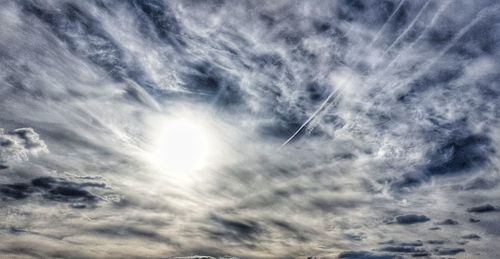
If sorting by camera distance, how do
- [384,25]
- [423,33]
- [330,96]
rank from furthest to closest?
[330,96], [423,33], [384,25]

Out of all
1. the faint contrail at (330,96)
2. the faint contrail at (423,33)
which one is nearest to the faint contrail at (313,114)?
the faint contrail at (330,96)

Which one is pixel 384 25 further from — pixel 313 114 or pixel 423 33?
pixel 313 114

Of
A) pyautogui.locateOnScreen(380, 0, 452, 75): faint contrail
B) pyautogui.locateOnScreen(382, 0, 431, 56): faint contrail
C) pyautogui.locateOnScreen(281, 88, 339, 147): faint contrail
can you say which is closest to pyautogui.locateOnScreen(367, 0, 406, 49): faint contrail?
pyautogui.locateOnScreen(382, 0, 431, 56): faint contrail

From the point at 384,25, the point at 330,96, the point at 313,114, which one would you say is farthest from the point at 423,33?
the point at 313,114

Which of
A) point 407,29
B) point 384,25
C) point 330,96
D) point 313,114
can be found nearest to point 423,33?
point 407,29

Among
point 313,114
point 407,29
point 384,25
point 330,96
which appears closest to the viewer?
point 384,25

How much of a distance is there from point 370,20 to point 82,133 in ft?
47.0

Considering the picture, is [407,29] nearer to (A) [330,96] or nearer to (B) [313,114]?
(A) [330,96]

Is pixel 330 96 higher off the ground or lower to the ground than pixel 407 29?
lower

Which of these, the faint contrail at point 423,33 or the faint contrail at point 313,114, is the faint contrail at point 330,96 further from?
the faint contrail at point 423,33

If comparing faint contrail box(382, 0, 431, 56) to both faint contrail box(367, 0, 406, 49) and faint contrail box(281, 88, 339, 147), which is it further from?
faint contrail box(281, 88, 339, 147)

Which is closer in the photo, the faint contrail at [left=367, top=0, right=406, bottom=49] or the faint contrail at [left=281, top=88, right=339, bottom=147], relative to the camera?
the faint contrail at [left=367, top=0, right=406, bottom=49]

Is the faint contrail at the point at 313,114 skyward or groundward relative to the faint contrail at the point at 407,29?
groundward

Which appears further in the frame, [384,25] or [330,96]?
[330,96]
